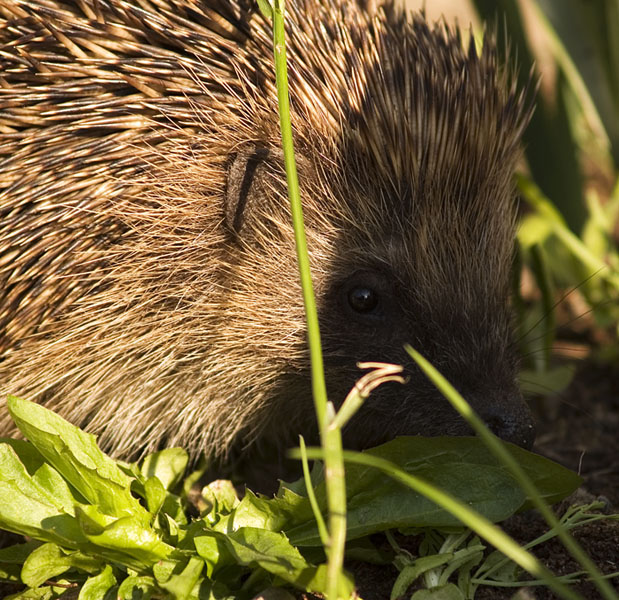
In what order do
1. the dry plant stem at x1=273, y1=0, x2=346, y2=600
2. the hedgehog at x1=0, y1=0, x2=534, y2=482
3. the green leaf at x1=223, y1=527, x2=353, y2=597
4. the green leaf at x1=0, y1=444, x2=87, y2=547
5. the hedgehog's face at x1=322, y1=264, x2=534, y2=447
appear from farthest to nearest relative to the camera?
the hedgehog at x1=0, y1=0, x2=534, y2=482
the hedgehog's face at x1=322, y1=264, x2=534, y2=447
the green leaf at x1=0, y1=444, x2=87, y2=547
the green leaf at x1=223, y1=527, x2=353, y2=597
the dry plant stem at x1=273, y1=0, x2=346, y2=600

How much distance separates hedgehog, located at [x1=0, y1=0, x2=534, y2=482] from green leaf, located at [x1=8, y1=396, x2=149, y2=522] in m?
0.48

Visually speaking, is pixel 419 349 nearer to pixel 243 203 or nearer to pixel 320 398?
pixel 243 203

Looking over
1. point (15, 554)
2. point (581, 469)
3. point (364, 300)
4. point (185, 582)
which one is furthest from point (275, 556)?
point (581, 469)

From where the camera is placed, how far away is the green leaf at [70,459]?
2.23 meters

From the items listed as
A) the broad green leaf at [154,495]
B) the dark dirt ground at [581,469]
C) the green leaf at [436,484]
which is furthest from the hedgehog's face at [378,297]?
the broad green leaf at [154,495]

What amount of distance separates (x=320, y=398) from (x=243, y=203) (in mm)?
1128

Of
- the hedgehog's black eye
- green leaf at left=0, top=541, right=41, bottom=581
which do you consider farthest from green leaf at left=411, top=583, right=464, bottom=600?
green leaf at left=0, top=541, right=41, bottom=581

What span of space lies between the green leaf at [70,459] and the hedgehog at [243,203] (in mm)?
482

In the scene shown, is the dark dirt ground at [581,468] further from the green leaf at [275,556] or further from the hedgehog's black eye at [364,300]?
the hedgehog's black eye at [364,300]

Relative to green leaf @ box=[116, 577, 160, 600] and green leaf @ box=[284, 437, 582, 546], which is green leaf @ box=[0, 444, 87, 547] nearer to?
green leaf @ box=[116, 577, 160, 600]

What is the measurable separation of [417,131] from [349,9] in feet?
1.83

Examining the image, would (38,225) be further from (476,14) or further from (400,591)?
(476,14)

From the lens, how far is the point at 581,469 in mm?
3064

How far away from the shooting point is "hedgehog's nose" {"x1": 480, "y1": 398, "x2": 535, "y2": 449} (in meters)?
2.46
